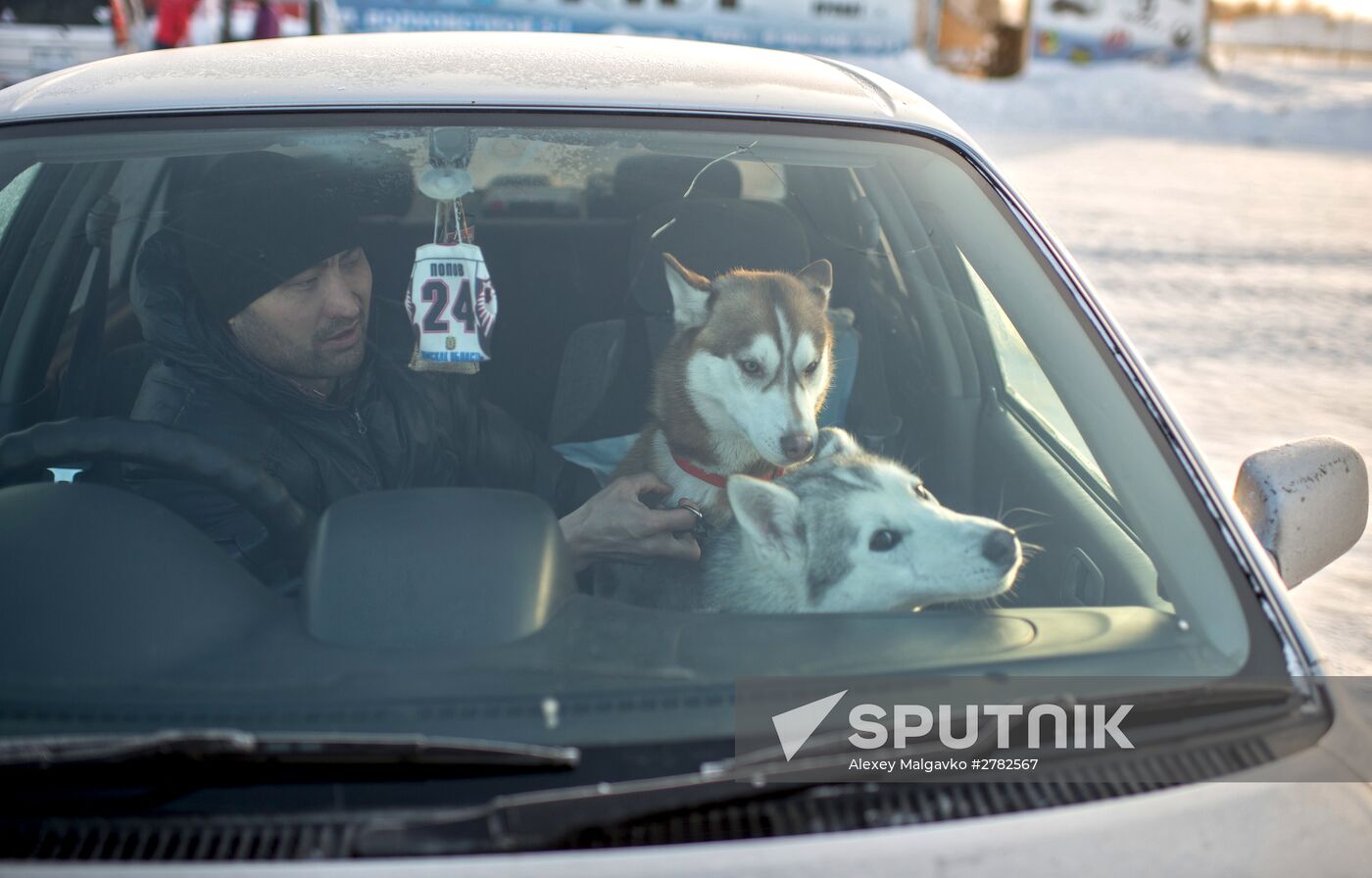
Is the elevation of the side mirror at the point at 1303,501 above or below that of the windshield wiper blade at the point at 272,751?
below

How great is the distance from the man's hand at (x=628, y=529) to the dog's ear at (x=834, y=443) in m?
0.24

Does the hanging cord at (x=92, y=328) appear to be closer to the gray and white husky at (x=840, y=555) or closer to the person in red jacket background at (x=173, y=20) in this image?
the gray and white husky at (x=840, y=555)

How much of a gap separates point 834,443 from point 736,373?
282 millimetres

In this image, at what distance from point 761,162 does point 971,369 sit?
64 cm

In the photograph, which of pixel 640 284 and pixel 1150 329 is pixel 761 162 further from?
pixel 1150 329

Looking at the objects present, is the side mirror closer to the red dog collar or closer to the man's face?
the red dog collar

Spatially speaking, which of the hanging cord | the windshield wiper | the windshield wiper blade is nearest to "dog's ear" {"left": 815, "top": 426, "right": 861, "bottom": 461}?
the windshield wiper

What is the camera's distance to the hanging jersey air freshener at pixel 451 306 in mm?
1997

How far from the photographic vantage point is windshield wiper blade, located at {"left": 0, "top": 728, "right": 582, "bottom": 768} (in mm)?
1162

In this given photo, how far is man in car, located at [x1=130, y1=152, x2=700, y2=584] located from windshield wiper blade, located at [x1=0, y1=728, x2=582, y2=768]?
2.19ft

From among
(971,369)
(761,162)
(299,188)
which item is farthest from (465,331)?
(971,369)

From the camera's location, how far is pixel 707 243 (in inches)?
84.0

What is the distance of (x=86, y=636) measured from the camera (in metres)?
1.37

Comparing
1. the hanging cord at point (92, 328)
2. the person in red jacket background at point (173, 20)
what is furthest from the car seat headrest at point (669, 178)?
the person in red jacket background at point (173, 20)
